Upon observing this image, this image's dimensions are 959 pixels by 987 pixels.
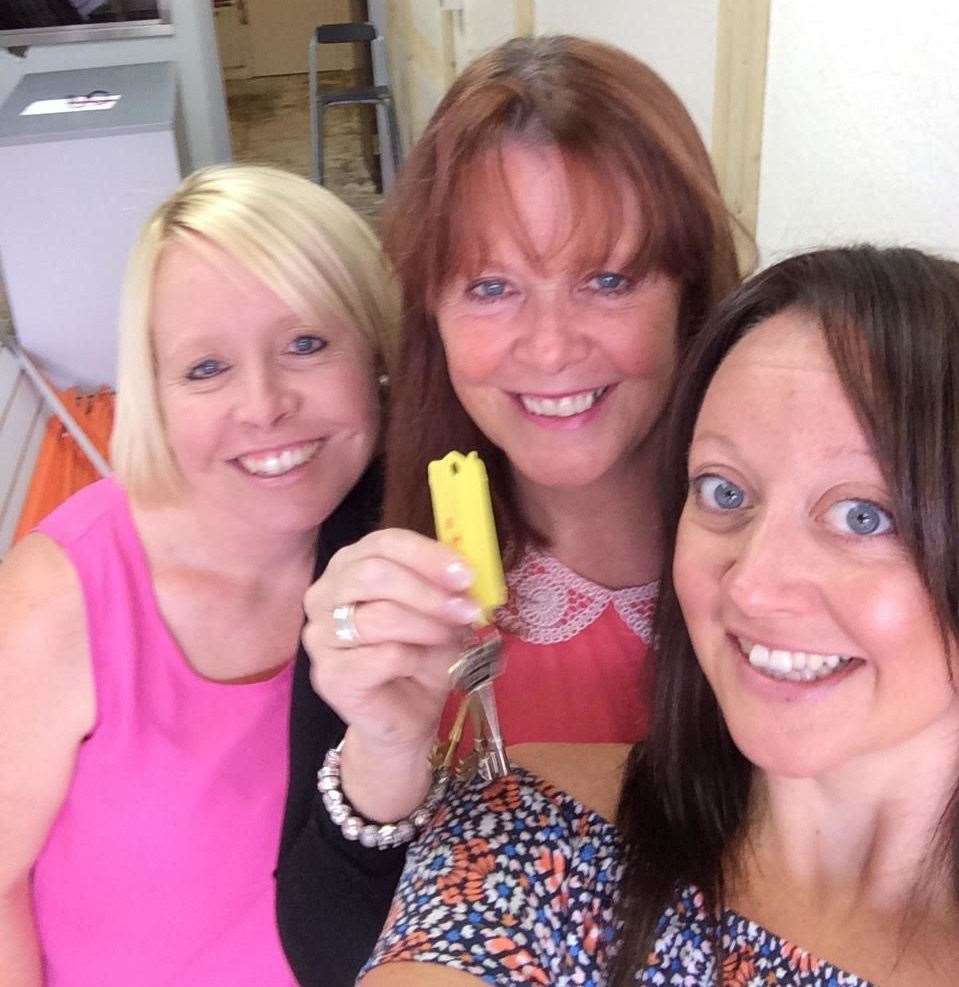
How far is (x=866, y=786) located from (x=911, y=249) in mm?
401

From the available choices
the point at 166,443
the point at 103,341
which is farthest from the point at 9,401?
the point at 166,443

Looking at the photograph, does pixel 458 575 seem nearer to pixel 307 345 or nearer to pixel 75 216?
pixel 307 345

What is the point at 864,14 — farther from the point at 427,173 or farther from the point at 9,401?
the point at 9,401

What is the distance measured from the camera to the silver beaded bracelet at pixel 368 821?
93cm

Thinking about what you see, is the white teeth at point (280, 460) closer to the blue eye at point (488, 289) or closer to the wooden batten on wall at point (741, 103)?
the blue eye at point (488, 289)

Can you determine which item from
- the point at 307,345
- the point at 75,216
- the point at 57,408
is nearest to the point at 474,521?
the point at 307,345

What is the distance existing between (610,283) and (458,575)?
390 millimetres

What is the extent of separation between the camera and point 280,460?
1209mm

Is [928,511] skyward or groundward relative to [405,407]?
skyward

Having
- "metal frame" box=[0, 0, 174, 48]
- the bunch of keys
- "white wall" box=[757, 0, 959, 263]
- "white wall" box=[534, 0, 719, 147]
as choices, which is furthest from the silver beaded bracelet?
"metal frame" box=[0, 0, 174, 48]

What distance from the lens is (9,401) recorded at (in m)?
2.95

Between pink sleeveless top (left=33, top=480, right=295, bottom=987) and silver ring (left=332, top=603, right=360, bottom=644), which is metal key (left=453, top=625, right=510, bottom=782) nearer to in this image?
silver ring (left=332, top=603, right=360, bottom=644)

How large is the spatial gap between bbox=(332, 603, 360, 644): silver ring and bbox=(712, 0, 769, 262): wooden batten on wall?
875mm

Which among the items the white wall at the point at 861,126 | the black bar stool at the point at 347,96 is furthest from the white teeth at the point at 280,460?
the black bar stool at the point at 347,96
